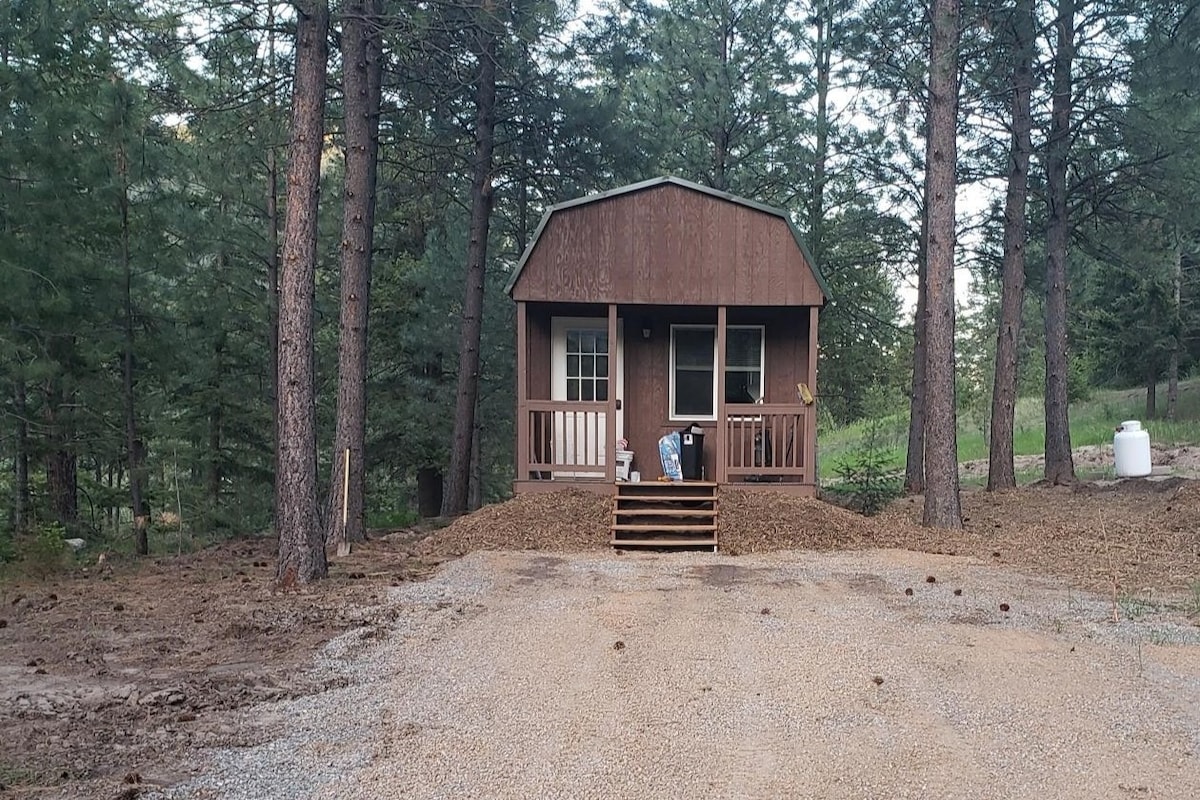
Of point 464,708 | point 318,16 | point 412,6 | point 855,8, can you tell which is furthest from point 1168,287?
point 464,708

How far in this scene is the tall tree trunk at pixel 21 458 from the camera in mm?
10891

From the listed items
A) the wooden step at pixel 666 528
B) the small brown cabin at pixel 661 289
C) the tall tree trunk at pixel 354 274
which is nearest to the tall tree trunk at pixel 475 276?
the small brown cabin at pixel 661 289

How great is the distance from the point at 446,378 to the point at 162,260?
235 inches

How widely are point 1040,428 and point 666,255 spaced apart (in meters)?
19.2

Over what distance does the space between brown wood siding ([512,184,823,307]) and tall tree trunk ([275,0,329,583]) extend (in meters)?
3.64

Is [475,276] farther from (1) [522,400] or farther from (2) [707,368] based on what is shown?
(2) [707,368]

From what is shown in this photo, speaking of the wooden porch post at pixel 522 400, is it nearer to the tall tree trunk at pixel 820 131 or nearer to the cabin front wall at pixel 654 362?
the cabin front wall at pixel 654 362

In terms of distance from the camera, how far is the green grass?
21406 mm

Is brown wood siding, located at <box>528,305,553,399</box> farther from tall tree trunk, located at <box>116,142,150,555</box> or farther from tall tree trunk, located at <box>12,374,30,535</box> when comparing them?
tall tree trunk, located at <box>12,374,30,535</box>

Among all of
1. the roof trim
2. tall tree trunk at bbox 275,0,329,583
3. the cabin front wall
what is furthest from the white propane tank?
tall tree trunk at bbox 275,0,329,583

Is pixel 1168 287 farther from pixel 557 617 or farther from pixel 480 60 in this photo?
pixel 557 617

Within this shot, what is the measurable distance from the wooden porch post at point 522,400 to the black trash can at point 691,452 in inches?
76.7

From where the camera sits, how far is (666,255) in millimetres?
10562

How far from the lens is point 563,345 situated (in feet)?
38.3
